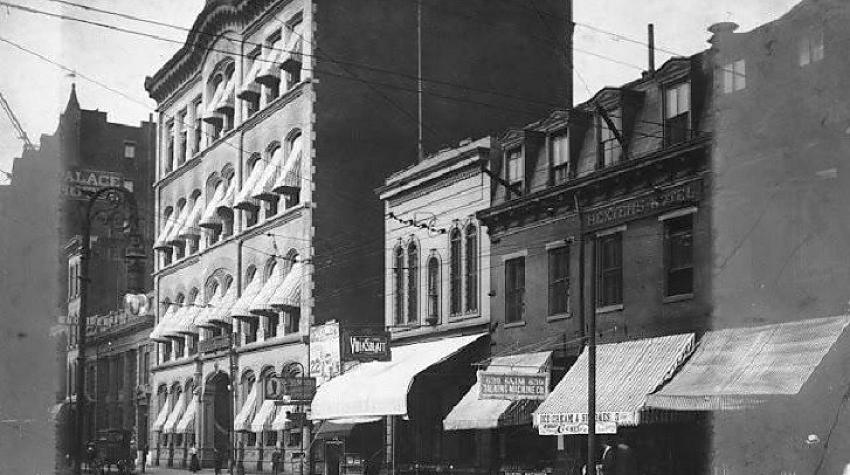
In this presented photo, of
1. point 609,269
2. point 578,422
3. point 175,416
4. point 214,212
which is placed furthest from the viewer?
point 175,416

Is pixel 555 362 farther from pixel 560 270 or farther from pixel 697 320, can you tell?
pixel 697 320

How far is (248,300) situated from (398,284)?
1466 cm

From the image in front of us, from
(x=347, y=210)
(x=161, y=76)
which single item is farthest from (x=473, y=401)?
(x=161, y=76)

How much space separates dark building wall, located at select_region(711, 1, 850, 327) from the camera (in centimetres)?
2286

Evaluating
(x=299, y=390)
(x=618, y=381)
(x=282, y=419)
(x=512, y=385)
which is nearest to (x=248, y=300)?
(x=282, y=419)

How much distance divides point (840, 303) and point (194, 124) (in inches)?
2017

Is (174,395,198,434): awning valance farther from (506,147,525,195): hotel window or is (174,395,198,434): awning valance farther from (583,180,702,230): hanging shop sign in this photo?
(583,180,702,230): hanging shop sign

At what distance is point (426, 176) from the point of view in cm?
4278

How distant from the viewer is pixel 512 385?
32188 mm

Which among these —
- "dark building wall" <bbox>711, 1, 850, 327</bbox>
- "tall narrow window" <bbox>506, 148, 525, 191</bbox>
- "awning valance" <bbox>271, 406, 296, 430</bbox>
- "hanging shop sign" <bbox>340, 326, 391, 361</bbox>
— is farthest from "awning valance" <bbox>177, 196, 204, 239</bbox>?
Result: "dark building wall" <bbox>711, 1, 850, 327</bbox>

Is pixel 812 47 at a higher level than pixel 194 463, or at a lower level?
higher

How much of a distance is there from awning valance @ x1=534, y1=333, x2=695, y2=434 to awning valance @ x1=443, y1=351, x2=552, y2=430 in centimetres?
159

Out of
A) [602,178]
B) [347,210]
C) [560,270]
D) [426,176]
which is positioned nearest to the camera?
[602,178]

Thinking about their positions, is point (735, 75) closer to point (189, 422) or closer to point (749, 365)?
point (749, 365)
